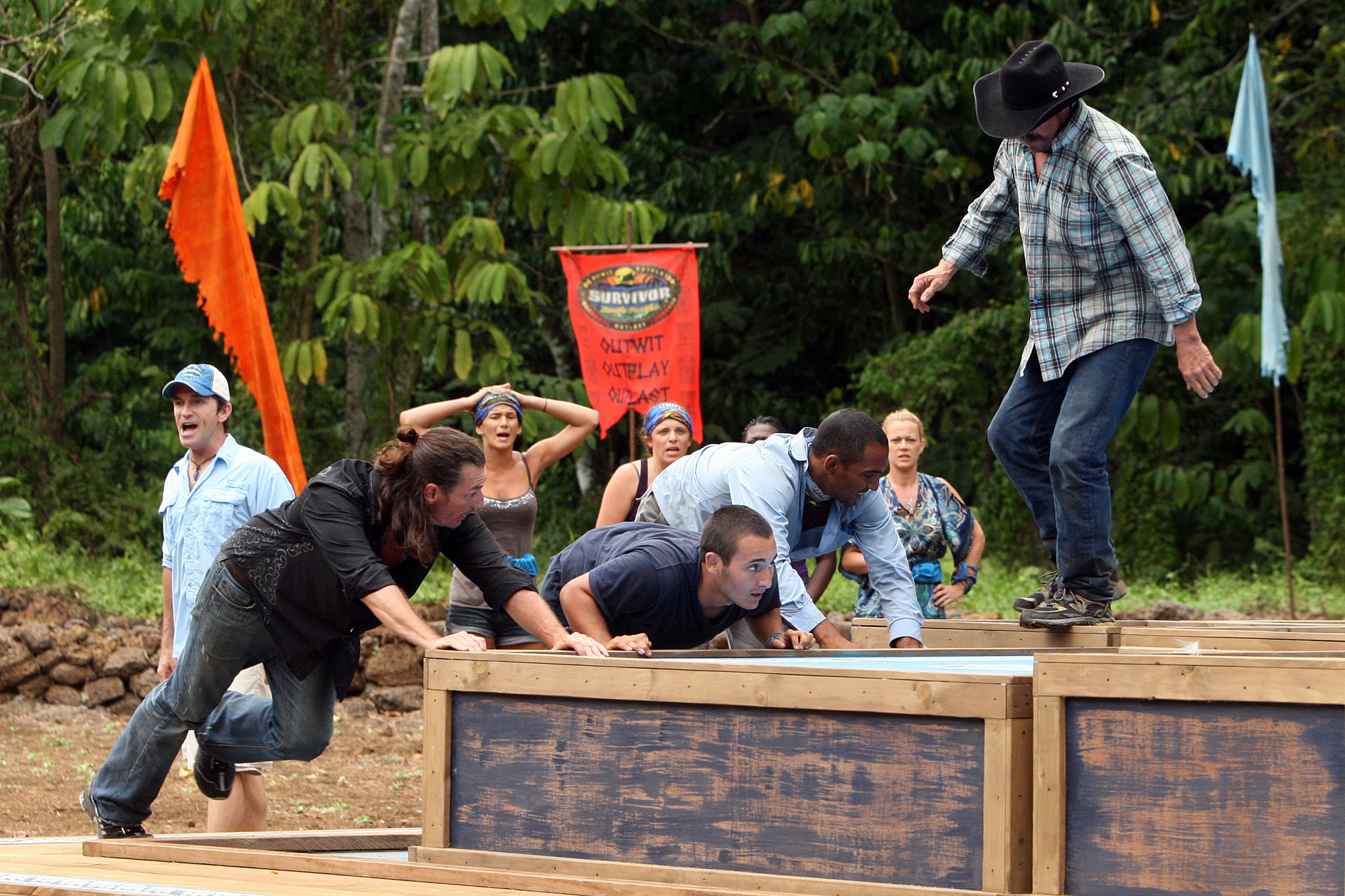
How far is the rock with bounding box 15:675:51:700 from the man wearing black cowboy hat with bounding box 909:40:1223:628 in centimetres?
704

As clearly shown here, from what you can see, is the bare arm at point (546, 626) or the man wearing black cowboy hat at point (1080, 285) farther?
the man wearing black cowboy hat at point (1080, 285)

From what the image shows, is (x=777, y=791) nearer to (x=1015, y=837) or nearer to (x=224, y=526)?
(x=1015, y=837)

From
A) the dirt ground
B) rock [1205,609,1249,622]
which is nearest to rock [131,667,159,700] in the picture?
the dirt ground

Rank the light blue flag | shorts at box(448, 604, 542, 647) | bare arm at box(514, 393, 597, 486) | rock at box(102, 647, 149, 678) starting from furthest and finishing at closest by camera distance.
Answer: the light blue flag, rock at box(102, 647, 149, 678), bare arm at box(514, 393, 597, 486), shorts at box(448, 604, 542, 647)

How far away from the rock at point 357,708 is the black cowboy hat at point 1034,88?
6.43 m

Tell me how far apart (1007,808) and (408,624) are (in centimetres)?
155

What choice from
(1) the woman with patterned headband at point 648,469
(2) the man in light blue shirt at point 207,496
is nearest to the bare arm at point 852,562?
(1) the woman with patterned headband at point 648,469

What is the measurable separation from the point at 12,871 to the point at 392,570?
48.2 inches

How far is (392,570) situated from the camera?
4102 mm

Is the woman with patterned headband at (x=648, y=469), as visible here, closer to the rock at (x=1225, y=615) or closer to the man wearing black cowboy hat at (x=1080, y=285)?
the man wearing black cowboy hat at (x=1080, y=285)

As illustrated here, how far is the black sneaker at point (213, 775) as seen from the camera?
447cm

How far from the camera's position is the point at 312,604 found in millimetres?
4008

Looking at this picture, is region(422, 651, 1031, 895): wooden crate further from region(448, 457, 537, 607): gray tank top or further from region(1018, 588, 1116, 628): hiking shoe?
region(448, 457, 537, 607): gray tank top

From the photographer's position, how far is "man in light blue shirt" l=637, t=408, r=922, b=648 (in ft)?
14.9
